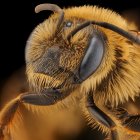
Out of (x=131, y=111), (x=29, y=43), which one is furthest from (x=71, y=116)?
(x=29, y=43)

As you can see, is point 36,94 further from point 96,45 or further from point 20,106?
point 96,45

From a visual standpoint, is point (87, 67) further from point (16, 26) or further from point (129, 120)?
point (16, 26)

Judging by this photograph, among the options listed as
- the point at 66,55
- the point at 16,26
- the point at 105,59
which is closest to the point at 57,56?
the point at 66,55

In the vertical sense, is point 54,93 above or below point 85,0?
below

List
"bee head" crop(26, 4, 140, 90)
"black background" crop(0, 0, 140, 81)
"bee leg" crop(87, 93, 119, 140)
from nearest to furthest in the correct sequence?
"bee head" crop(26, 4, 140, 90) → "bee leg" crop(87, 93, 119, 140) → "black background" crop(0, 0, 140, 81)

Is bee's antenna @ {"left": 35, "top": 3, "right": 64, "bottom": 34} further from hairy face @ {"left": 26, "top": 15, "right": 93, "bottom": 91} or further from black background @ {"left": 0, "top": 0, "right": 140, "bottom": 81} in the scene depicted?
black background @ {"left": 0, "top": 0, "right": 140, "bottom": 81}

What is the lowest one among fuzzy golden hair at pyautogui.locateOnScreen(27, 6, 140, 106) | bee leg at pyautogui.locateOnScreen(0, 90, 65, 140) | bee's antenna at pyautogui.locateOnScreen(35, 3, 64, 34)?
bee leg at pyautogui.locateOnScreen(0, 90, 65, 140)

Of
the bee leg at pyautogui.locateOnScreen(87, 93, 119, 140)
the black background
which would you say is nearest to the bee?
the bee leg at pyautogui.locateOnScreen(87, 93, 119, 140)
